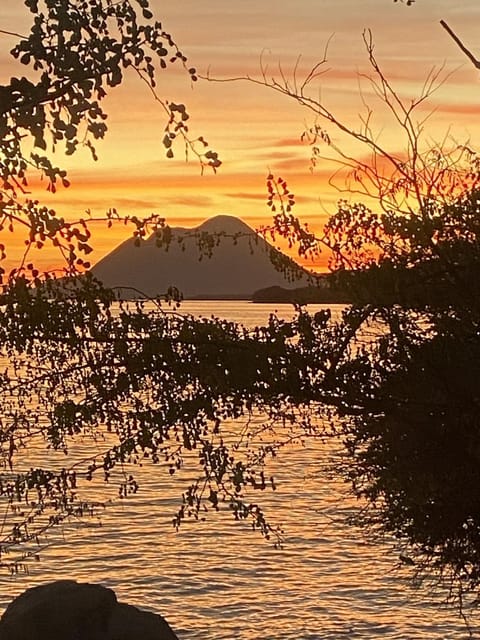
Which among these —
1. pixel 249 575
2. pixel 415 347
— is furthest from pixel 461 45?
pixel 249 575

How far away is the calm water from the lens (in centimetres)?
2619

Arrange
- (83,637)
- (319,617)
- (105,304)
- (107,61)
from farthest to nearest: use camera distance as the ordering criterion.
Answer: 1. (319,617)
2. (83,637)
3. (105,304)
4. (107,61)

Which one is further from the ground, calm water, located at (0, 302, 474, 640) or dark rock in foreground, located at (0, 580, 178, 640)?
→ dark rock in foreground, located at (0, 580, 178, 640)

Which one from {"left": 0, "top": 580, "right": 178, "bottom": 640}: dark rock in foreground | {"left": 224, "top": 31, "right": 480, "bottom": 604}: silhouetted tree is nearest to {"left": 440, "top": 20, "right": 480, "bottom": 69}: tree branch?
{"left": 224, "top": 31, "right": 480, "bottom": 604}: silhouetted tree

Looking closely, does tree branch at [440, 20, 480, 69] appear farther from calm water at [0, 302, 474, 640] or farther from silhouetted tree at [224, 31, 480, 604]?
calm water at [0, 302, 474, 640]

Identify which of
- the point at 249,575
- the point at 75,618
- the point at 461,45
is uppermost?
the point at 461,45

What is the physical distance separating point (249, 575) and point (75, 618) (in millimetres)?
16845

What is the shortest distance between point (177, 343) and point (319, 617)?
16485 millimetres

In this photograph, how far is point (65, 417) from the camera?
473 inches

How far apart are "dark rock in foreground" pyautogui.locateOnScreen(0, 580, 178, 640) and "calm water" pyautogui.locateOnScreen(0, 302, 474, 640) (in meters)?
5.00

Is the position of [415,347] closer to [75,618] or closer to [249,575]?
[75,618]

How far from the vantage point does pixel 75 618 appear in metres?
15.7

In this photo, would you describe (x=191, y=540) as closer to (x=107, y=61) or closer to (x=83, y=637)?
(x=83, y=637)

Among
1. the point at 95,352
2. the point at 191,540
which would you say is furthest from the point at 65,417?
the point at 191,540
